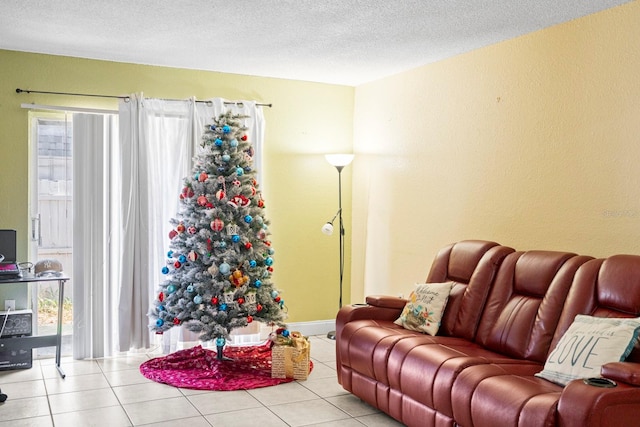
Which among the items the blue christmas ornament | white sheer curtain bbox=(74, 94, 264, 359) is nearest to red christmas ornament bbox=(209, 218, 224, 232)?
the blue christmas ornament

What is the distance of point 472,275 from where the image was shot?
440 cm

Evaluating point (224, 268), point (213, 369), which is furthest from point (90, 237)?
point (213, 369)

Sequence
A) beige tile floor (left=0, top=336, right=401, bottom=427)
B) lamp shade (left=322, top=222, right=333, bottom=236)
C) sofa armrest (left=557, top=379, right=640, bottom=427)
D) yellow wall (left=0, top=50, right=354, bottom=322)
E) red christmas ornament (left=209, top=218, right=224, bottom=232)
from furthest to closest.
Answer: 1. lamp shade (left=322, top=222, right=333, bottom=236)
2. yellow wall (left=0, top=50, right=354, bottom=322)
3. red christmas ornament (left=209, top=218, right=224, bottom=232)
4. beige tile floor (left=0, top=336, right=401, bottom=427)
5. sofa armrest (left=557, top=379, right=640, bottom=427)

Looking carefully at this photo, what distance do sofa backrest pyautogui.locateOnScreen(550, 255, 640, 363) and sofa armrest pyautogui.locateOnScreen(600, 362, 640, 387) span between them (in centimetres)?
52

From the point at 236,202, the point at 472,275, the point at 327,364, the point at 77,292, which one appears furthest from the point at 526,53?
the point at 77,292

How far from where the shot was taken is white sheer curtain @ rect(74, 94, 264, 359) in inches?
216

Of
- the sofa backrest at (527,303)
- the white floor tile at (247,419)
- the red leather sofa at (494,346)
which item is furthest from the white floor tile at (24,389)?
the sofa backrest at (527,303)

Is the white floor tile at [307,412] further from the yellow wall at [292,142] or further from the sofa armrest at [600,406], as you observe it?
the yellow wall at [292,142]

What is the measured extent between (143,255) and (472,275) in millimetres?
2747

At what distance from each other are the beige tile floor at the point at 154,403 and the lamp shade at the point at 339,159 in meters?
1.98

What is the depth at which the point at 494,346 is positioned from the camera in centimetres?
399

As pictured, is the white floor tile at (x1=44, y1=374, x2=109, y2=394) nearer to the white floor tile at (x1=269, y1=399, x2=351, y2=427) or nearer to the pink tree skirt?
the pink tree skirt

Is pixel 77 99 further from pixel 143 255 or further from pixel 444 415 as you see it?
pixel 444 415

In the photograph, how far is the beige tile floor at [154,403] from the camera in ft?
13.2
